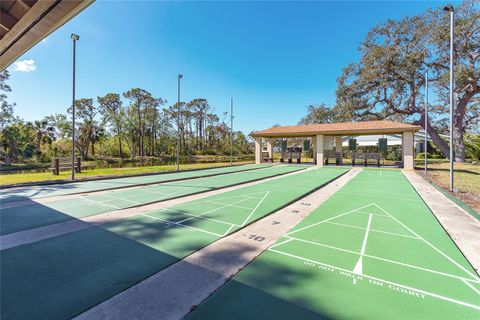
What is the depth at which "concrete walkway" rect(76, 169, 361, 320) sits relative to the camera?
76.2 inches

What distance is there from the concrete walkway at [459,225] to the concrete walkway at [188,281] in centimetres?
274

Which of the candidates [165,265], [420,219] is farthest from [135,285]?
[420,219]

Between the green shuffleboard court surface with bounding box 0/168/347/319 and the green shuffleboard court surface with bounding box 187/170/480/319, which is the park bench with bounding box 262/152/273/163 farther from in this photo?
the green shuffleboard court surface with bounding box 187/170/480/319

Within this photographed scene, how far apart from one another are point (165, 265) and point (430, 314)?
112 inches

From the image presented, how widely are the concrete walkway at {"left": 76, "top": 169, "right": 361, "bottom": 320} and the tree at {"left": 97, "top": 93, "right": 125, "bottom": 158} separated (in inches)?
1601

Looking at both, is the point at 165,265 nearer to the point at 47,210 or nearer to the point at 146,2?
the point at 47,210

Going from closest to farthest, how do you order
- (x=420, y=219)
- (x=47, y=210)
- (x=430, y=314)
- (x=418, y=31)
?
(x=430, y=314), (x=420, y=219), (x=47, y=210), (x=418, y=31)

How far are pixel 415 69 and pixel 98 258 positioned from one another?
26.4 meters

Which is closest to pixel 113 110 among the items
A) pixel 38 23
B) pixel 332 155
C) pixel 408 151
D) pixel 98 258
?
pixel 332 155

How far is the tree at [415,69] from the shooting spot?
687 inches

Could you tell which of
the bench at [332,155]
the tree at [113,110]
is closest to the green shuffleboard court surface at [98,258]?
the bench at [332,155]

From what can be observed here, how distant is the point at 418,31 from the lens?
62.7ft

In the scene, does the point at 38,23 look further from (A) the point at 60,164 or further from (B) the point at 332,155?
(B) the point at 332,155

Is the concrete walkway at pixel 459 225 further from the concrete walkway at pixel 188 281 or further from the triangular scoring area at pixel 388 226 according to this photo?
the concrete walkway at pixel 188 281
